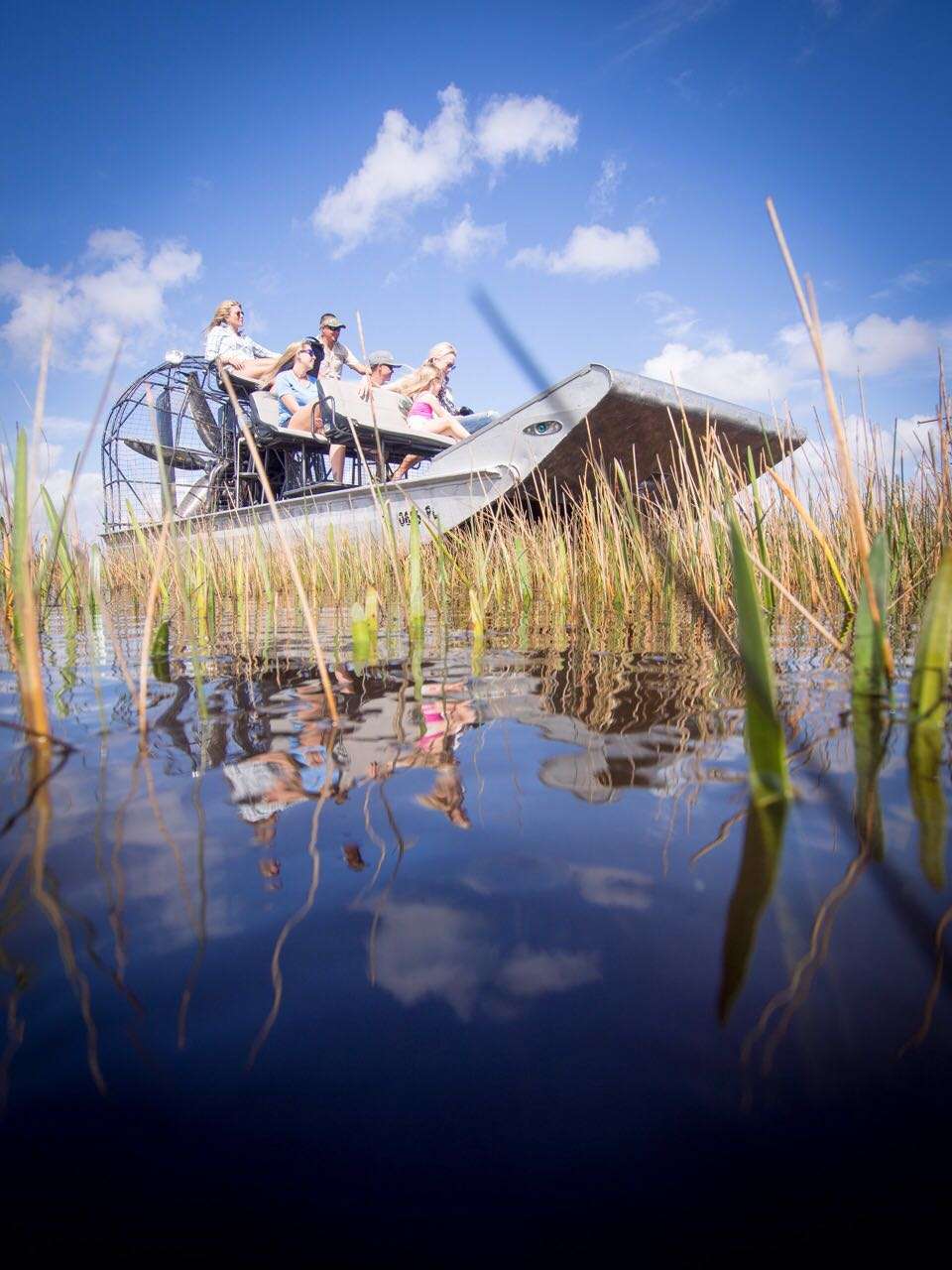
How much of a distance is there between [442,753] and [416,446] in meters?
5.38

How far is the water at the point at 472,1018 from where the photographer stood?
0.23 meters

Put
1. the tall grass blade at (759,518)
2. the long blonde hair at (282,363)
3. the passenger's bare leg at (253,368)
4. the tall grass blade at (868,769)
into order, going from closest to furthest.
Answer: the tall grass blade at (868,769) → the tall grass blade at (759,518) → the long blonde hair at (282,363) → the passenger's bare leg at (253,368)

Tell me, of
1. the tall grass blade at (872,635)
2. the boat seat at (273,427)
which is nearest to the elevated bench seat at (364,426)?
the boat seat at (273,427)

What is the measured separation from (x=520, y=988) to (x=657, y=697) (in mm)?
739

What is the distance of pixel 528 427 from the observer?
4.46 metres

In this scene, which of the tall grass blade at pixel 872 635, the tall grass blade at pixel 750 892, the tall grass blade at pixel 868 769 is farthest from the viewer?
the tall grass blade at pixel 872 635

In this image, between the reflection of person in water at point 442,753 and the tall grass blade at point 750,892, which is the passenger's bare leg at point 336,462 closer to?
the reflection of person in water at point 442,753

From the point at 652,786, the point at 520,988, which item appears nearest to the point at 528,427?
the point at 652,786

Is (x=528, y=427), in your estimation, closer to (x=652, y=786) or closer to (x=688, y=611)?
(x=688, y=611)

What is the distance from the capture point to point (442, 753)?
751 mm

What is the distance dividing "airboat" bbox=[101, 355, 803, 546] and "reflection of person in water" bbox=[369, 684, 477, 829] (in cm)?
218

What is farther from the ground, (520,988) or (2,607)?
(2,607)

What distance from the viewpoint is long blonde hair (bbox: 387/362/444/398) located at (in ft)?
19.0

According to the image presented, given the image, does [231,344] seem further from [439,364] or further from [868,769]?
[868,769]
